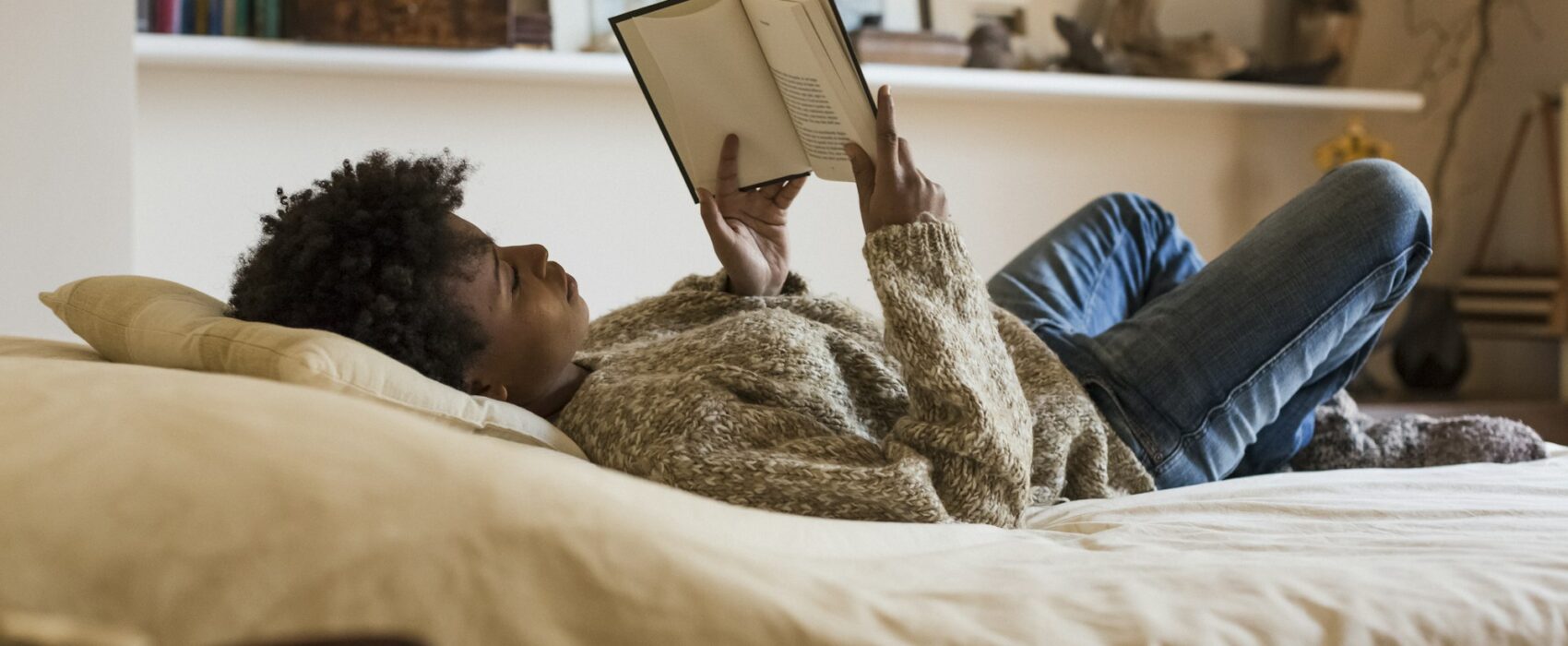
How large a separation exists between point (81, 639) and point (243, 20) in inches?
81.0

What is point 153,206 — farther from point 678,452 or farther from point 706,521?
point 706,521

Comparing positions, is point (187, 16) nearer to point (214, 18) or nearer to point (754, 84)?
point (214, 18)

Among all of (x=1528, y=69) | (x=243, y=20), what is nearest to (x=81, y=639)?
(x=243, y=20)

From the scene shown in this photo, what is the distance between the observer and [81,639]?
0.39m

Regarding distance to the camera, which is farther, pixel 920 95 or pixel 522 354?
pixel 920 95

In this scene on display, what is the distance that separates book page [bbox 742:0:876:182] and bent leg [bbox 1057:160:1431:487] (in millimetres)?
364

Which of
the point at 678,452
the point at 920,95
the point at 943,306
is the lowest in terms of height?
the point at 678,452

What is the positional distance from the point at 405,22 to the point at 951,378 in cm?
150

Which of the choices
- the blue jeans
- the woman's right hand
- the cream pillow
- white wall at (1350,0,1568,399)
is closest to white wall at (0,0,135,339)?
the cream pillow

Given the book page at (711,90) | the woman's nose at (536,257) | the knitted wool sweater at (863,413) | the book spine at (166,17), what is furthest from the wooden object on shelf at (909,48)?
the woman's nose at (536,257)

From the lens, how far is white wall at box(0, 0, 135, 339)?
1.85 m

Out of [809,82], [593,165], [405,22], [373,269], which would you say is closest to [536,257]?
[373,269]

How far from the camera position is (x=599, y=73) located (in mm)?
2416

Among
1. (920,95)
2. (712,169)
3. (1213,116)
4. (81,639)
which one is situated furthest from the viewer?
(1213,116)
